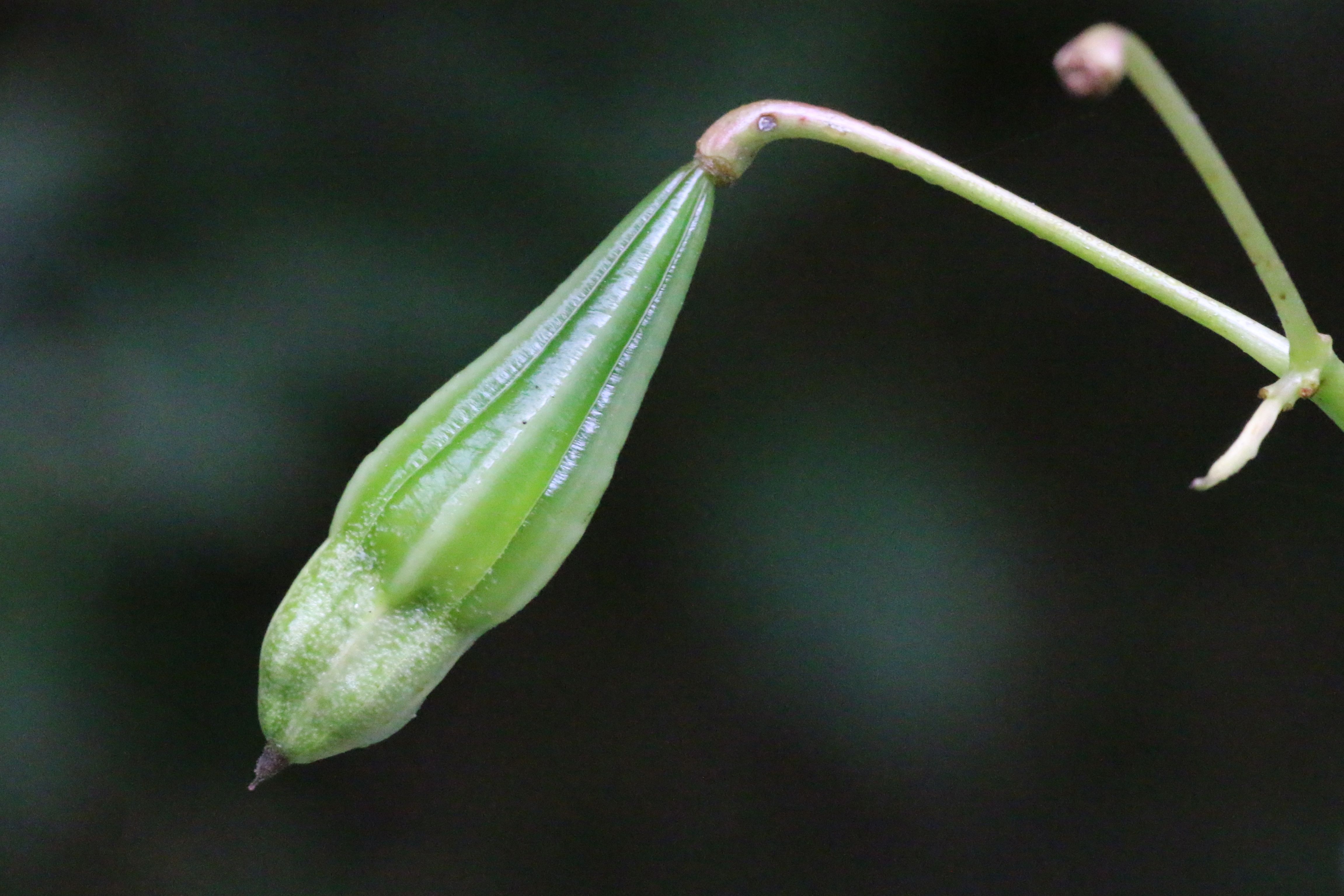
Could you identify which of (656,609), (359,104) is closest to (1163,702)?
(656,609)

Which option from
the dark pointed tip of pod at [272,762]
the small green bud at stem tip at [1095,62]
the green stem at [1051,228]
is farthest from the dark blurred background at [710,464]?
the small green bud at stem tip at [1095,62]

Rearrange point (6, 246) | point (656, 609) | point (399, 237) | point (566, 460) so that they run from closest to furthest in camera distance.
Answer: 1. point (566, 460)
2. point (6, 246)
3. point (399, 237)
4. point (656, 609)

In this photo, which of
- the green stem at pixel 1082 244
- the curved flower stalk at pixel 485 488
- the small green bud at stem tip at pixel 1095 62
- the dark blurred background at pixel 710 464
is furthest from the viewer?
the dark blurred background at pixel 710 464

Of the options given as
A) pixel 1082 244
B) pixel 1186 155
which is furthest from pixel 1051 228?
pixel 1186 155

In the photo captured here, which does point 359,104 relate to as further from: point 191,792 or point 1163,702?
point 1163,702

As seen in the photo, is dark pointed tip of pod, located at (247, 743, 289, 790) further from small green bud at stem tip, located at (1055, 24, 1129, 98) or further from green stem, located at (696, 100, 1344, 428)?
small green bud at stem tip, located at (1055, 24, 1129, 98)

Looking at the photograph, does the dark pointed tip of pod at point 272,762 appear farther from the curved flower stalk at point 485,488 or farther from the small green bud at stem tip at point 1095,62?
the small green bud at stem tip at point 1095,62
